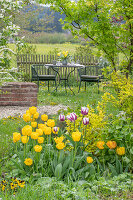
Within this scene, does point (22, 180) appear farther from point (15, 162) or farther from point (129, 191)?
point (129, 191)

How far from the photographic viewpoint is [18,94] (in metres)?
6.61

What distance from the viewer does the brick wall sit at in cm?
659

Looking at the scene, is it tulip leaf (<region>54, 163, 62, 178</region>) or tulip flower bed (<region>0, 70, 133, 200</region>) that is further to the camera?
tulip leaf (<region>54, 163, 62, 178</region>)

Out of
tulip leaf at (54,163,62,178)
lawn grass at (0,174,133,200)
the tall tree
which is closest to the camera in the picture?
lawn grass at (0,174,133,200)

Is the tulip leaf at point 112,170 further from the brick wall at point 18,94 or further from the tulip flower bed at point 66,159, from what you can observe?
the brick wall at point 18,94

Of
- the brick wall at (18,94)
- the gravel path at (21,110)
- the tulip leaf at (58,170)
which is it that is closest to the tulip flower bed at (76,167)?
the tulip leaf at (58,170)

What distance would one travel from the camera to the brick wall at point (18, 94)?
659 centimetres

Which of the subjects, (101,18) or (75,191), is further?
(101,18)

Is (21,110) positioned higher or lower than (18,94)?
lower

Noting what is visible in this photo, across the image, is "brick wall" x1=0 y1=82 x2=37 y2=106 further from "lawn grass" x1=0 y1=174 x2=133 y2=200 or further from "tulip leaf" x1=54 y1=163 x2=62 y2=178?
"lawn grass" x1=0 y1=174 x2=133 y2=200

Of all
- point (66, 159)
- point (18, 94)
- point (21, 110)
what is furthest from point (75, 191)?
point (18, 94)

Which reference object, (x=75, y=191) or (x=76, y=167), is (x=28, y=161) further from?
(x=75, y=191)

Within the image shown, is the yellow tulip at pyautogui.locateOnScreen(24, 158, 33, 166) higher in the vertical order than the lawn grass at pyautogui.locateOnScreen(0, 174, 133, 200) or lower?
higher

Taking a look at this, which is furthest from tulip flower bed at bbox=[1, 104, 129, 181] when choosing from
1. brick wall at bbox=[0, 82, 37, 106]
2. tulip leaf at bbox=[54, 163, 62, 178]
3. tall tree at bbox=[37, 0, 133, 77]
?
brick wall at bbox=[0, 82, 37, 106]
